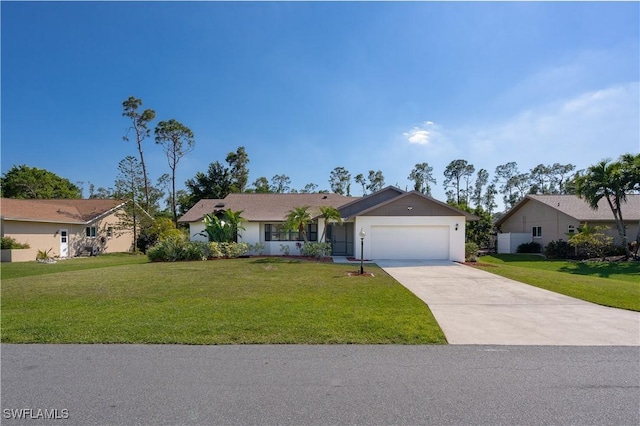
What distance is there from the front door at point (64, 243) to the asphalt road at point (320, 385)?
23815mm

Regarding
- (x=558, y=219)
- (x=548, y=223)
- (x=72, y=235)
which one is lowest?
(x=72, y=235)

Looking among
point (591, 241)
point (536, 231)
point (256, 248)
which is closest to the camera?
point (591, 241)

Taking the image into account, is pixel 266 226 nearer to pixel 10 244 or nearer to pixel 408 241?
pixel 408 241

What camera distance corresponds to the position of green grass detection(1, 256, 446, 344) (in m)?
5.29

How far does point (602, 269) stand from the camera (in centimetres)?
1633

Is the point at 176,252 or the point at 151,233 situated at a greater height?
the point at 151,233

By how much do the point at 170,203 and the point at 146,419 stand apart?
43.7 meters

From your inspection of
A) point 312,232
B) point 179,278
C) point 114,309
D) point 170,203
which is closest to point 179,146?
point 170,203

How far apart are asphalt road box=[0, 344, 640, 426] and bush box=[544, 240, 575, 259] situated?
66.9 ft

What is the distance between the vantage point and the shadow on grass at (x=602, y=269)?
49.5ft

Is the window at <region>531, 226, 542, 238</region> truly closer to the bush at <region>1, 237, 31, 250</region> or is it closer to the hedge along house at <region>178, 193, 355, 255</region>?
the hedge along house at <region>178, 193, 355, 255</region>

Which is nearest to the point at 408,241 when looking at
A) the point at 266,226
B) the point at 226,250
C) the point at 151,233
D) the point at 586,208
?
the point at 266,226

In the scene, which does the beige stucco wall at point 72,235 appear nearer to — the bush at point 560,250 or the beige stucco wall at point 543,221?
the bush at point 560,250

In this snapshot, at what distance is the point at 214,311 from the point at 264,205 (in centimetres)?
1734
